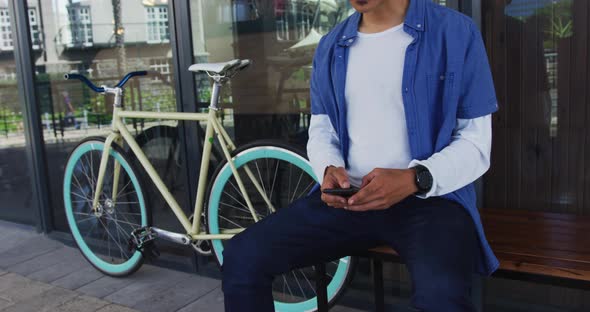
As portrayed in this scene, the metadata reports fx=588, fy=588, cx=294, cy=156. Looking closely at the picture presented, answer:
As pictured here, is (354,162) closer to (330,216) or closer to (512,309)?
(330,216)

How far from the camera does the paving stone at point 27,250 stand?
3684mm

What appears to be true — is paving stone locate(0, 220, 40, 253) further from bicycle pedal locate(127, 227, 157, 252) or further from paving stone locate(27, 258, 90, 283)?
bicycle pedal locate(127, 227, 157, 252)

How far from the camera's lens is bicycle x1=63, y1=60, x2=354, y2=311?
2.52 meters

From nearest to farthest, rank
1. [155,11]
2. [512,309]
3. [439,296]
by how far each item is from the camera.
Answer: [439,296], [512,309], [155,11]

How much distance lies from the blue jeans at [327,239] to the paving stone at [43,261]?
2.21 meters

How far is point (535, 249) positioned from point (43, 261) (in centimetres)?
296

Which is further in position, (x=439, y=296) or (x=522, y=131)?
(x=522, y=131)

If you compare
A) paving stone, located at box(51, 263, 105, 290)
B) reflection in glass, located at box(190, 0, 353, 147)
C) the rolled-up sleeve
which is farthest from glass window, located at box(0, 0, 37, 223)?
the rolled-up sleeve

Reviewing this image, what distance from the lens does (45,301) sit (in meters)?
3.00

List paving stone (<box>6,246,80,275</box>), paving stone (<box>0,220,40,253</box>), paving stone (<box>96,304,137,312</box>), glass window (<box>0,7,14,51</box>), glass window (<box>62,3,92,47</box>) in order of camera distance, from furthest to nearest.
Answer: glass window (<box>0,7,14,51</box>)
paving stone (<box>0,220,40,253</box>)
glass window (<box>62,3,92,47</box>)
paving stone (<box>6,246,80,275</box>)
paving stone (<box>96,304,137,312</box>)

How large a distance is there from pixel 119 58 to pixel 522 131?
233 centimetres

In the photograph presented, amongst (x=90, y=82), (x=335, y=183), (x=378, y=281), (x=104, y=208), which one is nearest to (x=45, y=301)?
(x=104, y=208)

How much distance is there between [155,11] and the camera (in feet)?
10.5

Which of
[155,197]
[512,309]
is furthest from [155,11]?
[512,309]
